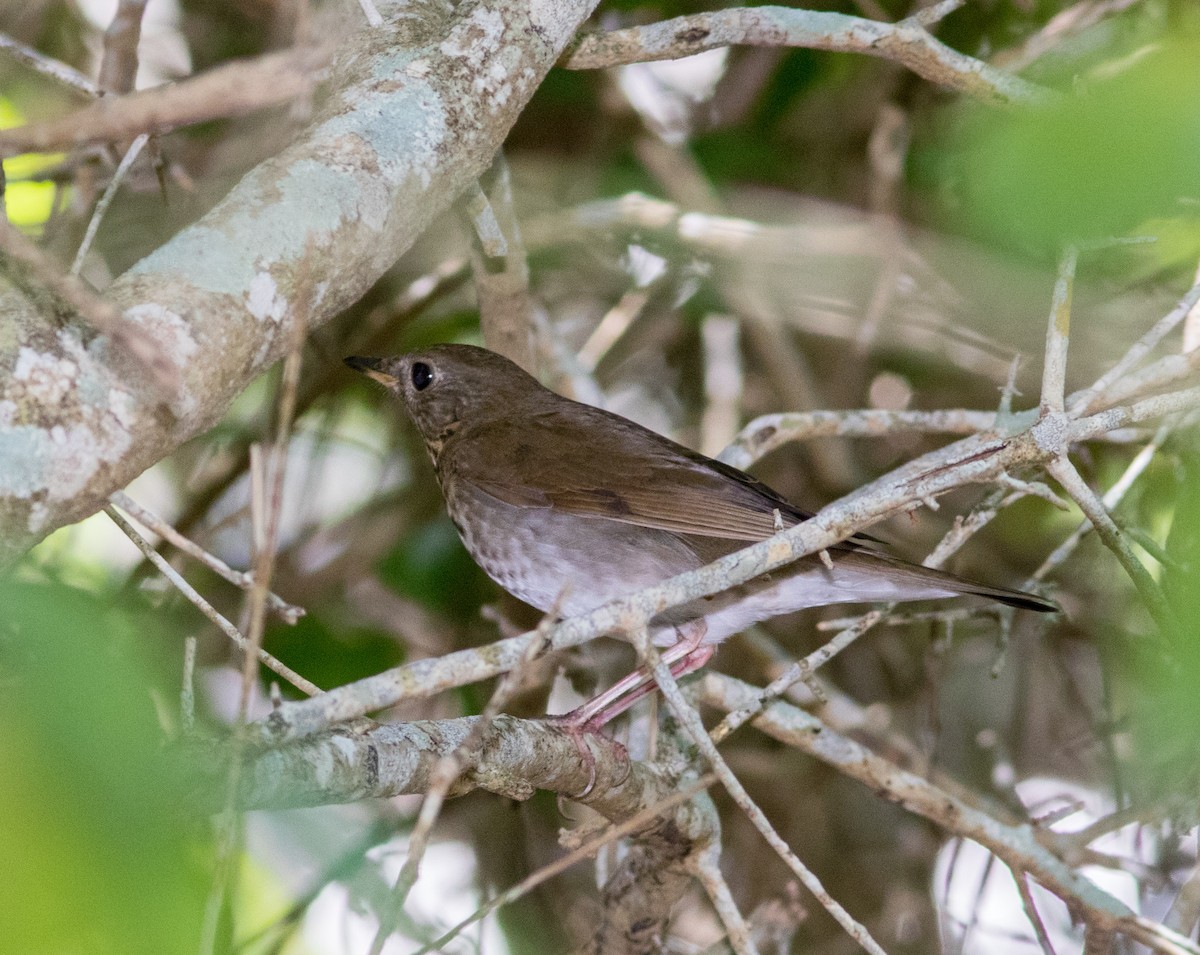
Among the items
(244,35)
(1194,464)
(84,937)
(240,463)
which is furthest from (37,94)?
(84,937)

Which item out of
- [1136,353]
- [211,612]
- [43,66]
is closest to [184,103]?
[211,612]

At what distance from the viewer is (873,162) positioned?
6.17 meters

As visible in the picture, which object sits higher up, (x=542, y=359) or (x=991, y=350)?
(x=991, y=350)

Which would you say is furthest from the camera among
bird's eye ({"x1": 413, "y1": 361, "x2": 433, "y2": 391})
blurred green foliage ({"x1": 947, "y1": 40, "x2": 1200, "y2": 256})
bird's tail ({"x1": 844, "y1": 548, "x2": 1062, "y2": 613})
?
bird's eye ({"x1": 413, "y1": 361, "x2": 433, "y2": 391})

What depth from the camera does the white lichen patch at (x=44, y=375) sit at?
2.11m

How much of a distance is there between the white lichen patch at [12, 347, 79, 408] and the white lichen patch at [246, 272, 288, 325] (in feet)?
1.27

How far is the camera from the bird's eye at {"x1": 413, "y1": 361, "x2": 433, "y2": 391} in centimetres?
511

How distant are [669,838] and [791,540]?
58.9 inches

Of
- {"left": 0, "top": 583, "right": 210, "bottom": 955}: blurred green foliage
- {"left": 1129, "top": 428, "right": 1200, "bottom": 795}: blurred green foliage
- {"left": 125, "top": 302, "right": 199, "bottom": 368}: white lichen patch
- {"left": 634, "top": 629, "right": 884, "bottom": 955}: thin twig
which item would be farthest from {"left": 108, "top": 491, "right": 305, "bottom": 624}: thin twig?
{"left": 1129, "top": 428, "right": 1200, "bottom": 795}: blurred green foliage

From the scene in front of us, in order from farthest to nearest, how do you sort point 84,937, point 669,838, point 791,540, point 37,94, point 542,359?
point 542,359 → point 37,94 → point 669,838 → point 791,540 → point 84,937

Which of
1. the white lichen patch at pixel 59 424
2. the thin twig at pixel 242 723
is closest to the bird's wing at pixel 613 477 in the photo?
the thin twig at pixel 242 723

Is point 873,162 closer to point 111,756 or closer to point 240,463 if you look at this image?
point 240,463

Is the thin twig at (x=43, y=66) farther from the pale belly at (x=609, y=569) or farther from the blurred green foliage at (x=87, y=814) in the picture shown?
the blurred green foliage at (x=87, y=814)

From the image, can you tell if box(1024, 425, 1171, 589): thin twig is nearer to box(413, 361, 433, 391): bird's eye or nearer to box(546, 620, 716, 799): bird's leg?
box(546, 620, 716, 799): bird's leg
